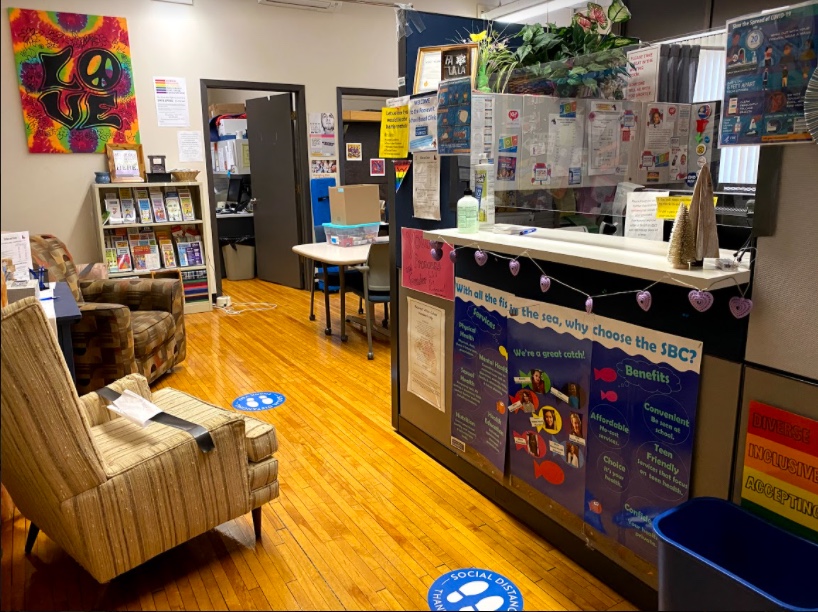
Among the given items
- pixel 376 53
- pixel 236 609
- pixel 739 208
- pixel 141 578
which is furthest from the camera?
pixel 376 53

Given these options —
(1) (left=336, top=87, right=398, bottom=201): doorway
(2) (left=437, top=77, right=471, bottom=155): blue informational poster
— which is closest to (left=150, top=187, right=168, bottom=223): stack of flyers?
(1) (left=336, top=87, right=398, bottom=201): doorway

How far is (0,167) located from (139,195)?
5485 millimetres

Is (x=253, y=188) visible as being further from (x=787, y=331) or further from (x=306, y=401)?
(x=787, y=331)

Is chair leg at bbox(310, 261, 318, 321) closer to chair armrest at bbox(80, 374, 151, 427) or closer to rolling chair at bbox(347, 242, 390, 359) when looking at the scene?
rolling chair at bbox(347, 242, 390, 359)

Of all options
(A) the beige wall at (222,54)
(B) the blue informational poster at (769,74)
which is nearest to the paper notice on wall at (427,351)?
(B) the blue informational poster at (769,74)

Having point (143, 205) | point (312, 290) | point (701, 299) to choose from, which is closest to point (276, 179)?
point (143, 205)

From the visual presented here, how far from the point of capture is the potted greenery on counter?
2.51m

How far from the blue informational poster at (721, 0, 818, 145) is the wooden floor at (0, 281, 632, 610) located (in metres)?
1.37

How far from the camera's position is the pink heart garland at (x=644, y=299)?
1.76 metres

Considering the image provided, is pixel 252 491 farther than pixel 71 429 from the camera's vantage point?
Yes

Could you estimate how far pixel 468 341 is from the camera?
2605 millimetres

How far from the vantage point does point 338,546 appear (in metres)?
2.29

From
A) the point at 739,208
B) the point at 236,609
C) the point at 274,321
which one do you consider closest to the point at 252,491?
the point at 236,609

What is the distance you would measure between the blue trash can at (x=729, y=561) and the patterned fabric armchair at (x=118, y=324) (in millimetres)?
3080
